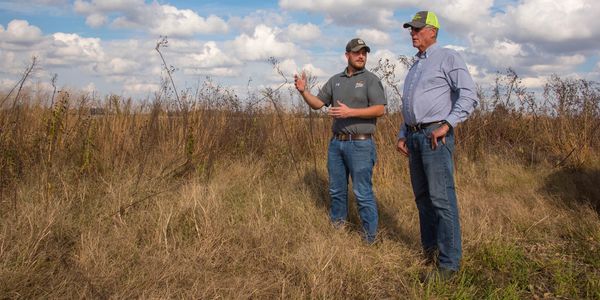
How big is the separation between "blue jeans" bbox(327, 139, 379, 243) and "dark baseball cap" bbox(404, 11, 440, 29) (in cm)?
110

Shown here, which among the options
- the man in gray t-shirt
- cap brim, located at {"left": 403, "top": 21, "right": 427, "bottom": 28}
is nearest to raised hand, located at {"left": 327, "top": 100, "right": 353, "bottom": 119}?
the man in gray t-shirt

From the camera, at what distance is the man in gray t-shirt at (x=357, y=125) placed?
4.01m

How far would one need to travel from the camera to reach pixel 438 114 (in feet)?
10.6

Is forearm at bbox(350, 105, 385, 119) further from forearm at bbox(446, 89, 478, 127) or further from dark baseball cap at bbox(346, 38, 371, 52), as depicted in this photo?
forearm at bbox(446, 89, 478, 127)

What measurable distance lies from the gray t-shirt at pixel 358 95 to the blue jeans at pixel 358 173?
0.12 m

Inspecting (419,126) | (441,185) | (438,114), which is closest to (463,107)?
(438,114)

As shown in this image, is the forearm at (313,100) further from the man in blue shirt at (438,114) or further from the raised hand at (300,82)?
the man in blue shirt at (438,114)

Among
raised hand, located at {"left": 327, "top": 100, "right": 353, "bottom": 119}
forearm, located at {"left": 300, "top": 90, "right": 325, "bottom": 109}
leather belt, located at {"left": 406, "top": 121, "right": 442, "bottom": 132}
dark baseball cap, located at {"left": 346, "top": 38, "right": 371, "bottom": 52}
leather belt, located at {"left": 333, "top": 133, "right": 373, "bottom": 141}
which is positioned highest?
dark baseball cap, located at {"left": 346, "top": 38, "right": 371, "bottom": 52}

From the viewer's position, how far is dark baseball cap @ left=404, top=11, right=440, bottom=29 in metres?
3.29

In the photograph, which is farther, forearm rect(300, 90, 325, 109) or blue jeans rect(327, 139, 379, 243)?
forearm rect(300, 90, 325, 109)

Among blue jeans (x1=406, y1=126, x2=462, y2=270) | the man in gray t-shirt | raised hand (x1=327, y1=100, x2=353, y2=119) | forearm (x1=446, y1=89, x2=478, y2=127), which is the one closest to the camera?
forearm (x1=446, y1=89, x2=478, y2=127)

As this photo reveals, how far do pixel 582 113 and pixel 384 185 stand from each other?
3.86 metres

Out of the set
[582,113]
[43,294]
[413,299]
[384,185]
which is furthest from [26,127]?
[582,113]

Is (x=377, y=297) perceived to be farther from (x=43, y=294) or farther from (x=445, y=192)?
(x=43, y=294)
